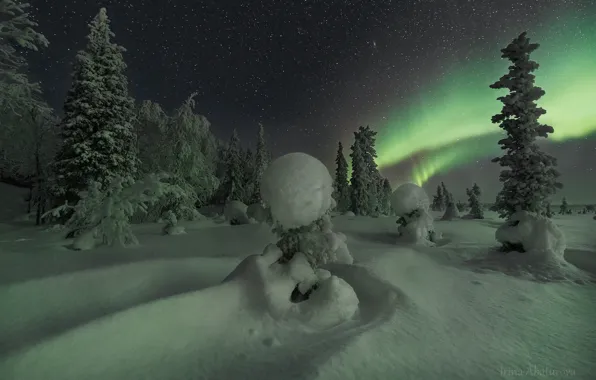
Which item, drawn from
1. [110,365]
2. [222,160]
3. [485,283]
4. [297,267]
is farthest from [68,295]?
[222,160]

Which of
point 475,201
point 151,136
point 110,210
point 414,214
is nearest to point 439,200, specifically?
point 475,201

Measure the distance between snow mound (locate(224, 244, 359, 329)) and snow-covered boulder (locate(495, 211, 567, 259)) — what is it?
11.2 metres

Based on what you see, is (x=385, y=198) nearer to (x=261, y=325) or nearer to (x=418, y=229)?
(x=418, y=229)

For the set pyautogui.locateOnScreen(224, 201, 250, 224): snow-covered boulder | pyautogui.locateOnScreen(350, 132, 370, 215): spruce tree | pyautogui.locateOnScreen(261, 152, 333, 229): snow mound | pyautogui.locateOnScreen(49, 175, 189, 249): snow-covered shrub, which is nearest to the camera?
pyautogui.locateOnScreen(261, 152, 333, 229): snow mound

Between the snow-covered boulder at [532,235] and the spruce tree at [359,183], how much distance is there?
26.4 m

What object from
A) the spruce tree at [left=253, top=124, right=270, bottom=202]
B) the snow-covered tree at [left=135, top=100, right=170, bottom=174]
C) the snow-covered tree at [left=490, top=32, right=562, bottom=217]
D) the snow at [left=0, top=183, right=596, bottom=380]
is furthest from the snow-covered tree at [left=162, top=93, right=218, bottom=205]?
the snow-covered tree at [left=490, top=32, right=562, bottom=217]

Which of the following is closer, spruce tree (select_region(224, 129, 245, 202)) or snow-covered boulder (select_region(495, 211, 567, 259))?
snow-covered boulder (select_region(495, 211, 567, 259))

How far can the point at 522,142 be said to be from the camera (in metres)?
14.6

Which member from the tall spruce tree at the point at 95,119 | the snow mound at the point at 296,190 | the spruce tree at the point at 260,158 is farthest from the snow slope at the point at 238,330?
the spruce tree at the point at 260,158

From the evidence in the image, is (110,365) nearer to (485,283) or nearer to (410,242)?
(485,283)

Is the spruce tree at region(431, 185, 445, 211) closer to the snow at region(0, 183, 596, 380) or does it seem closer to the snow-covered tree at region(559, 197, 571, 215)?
the snow-covered tree at region(559, 197, 571, 215)

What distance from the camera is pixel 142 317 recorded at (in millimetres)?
4367

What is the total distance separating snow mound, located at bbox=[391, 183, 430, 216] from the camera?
740 inches

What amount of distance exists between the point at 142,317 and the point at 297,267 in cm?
269
